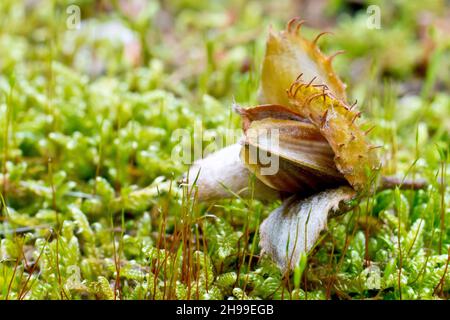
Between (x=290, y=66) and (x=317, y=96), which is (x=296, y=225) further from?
(x=290, y=66)

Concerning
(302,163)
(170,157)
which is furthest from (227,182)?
(170,157)

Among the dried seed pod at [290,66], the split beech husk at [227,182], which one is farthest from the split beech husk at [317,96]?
the split beech husk at [227,182]

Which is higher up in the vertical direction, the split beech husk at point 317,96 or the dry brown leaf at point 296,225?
the split beech husk at point 317,96

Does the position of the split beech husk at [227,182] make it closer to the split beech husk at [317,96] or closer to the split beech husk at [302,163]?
the split beech husk at [302,163]

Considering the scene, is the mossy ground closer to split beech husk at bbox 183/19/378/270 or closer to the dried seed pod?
split beech husk at bbox 183/19/378/270

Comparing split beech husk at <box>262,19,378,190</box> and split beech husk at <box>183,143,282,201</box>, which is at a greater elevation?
split beech husk at <box>262,19,378,190</box>

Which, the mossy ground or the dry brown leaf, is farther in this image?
the mossy ground

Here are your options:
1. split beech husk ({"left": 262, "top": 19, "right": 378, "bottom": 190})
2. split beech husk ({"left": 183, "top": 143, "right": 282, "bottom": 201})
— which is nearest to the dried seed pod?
split beech husk ({"left": 262, "top": 19, "right": 378, "bottom": 190})
